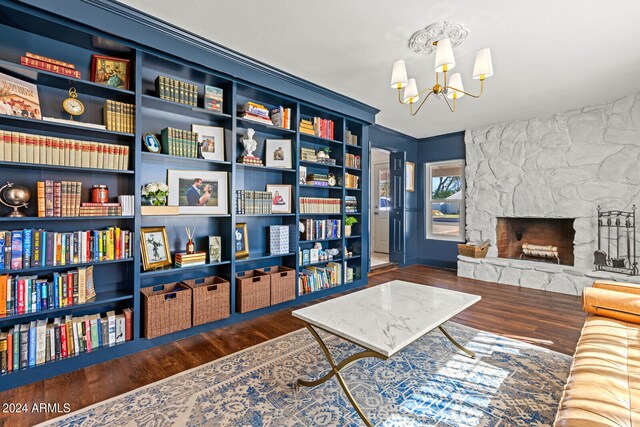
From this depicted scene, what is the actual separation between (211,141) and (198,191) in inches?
20.1

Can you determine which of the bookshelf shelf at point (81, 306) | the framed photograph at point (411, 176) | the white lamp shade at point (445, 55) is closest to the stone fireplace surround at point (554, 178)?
the framed photograph at point (411, 176)

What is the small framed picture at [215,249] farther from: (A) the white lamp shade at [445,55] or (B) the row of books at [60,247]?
(A) the white lamp shade at [445,55]

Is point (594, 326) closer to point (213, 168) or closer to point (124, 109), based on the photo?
point (213, 168)

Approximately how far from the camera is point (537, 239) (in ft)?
15.7

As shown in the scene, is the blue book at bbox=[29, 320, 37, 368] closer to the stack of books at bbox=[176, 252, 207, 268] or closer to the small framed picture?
the stack of books at bbox=[176, 252, 207, 268]

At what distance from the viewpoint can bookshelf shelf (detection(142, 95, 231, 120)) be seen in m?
2.46

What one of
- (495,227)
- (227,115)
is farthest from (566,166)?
(227,115)

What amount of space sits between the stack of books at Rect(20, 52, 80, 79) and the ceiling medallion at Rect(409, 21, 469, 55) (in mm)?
2577

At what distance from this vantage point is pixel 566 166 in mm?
4277

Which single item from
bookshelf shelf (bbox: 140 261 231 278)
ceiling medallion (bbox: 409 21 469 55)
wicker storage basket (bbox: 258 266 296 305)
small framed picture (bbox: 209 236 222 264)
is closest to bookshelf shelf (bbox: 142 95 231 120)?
small framed picture (bbox: 209 236 222 264)

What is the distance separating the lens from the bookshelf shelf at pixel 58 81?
6.34 ft

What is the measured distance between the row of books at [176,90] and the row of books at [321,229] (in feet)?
5.91

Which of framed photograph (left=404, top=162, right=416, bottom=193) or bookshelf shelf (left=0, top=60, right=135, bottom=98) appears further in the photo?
framed photograph (left=404, top=162, right=416, bottom=193)

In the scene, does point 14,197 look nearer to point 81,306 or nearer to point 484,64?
point 81,306
